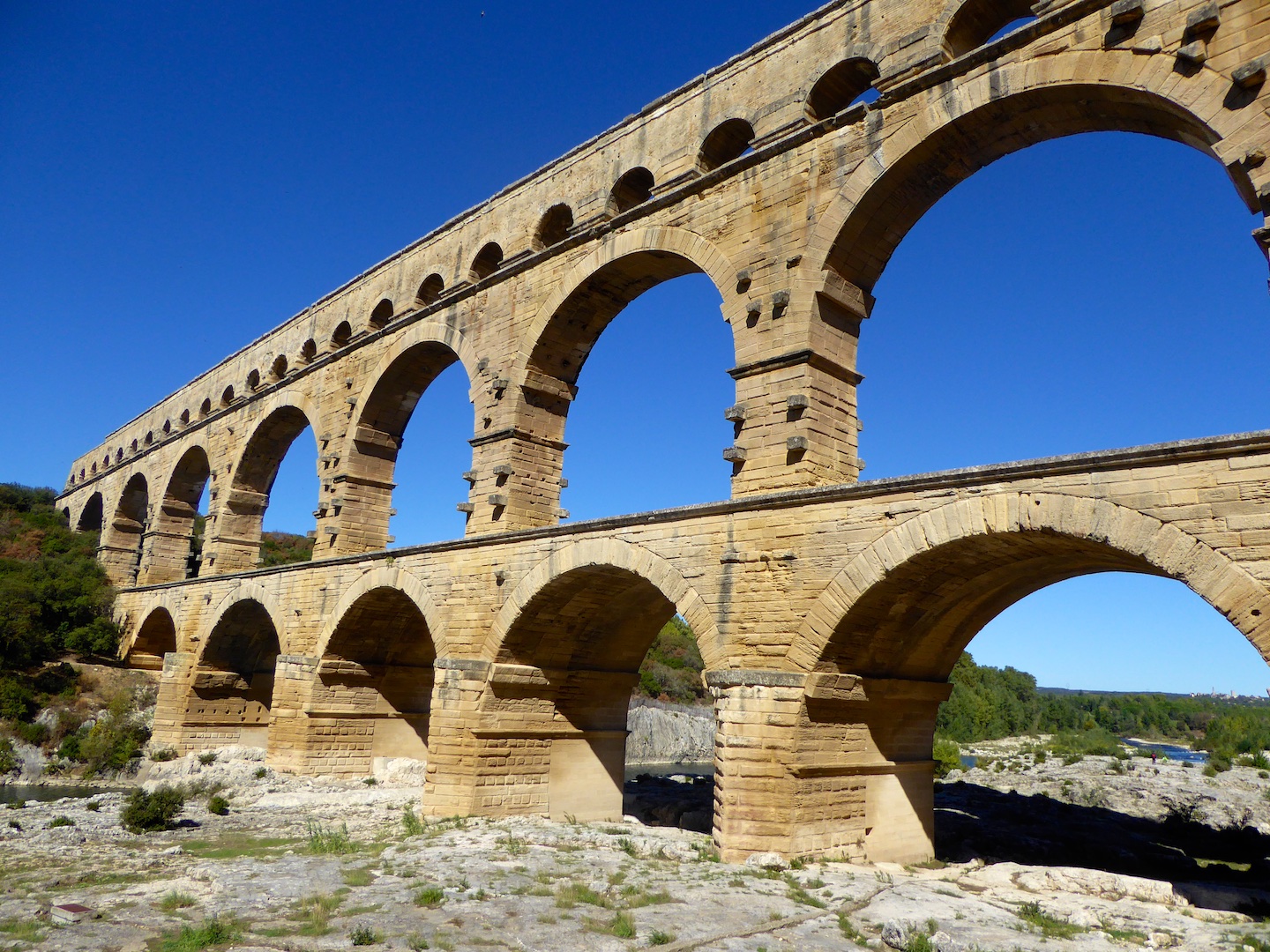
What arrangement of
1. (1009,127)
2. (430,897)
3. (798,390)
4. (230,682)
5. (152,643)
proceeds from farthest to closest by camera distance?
1. (152,643)
2. (230,682)
3. (798,390)
4. (1009,127)
5. (430,897)

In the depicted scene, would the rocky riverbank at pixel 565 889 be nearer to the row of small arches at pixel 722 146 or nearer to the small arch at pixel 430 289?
the row of small arches at pixel 722 146

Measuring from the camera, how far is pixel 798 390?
390 inches

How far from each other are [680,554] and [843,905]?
13.0 ft

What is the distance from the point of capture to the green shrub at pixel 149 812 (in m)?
12.1

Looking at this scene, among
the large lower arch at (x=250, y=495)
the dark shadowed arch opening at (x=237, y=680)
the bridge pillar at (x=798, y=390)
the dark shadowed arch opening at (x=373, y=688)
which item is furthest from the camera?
the large lower arch at (x=250, y=495)

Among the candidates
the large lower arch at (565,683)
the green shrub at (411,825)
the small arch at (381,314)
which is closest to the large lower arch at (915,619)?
the large lower arch at (565,683)

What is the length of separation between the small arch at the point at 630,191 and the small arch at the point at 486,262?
2915mm

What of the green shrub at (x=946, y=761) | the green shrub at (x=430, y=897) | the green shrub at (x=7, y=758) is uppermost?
the green shrub at (x=946, y=761)

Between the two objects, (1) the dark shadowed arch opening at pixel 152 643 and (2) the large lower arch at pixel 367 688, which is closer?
(2) the large lower arch at pixel 367 688

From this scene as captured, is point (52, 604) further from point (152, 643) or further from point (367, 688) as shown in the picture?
point (367, 688)

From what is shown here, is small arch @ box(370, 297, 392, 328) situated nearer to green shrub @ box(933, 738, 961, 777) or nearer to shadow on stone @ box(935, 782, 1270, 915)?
shadow on stone @ box(935, 782, 1270, 915)

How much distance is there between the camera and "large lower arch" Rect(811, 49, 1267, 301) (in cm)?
773

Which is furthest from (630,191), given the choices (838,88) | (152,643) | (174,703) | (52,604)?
(52,604)

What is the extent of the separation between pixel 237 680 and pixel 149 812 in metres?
8.78
